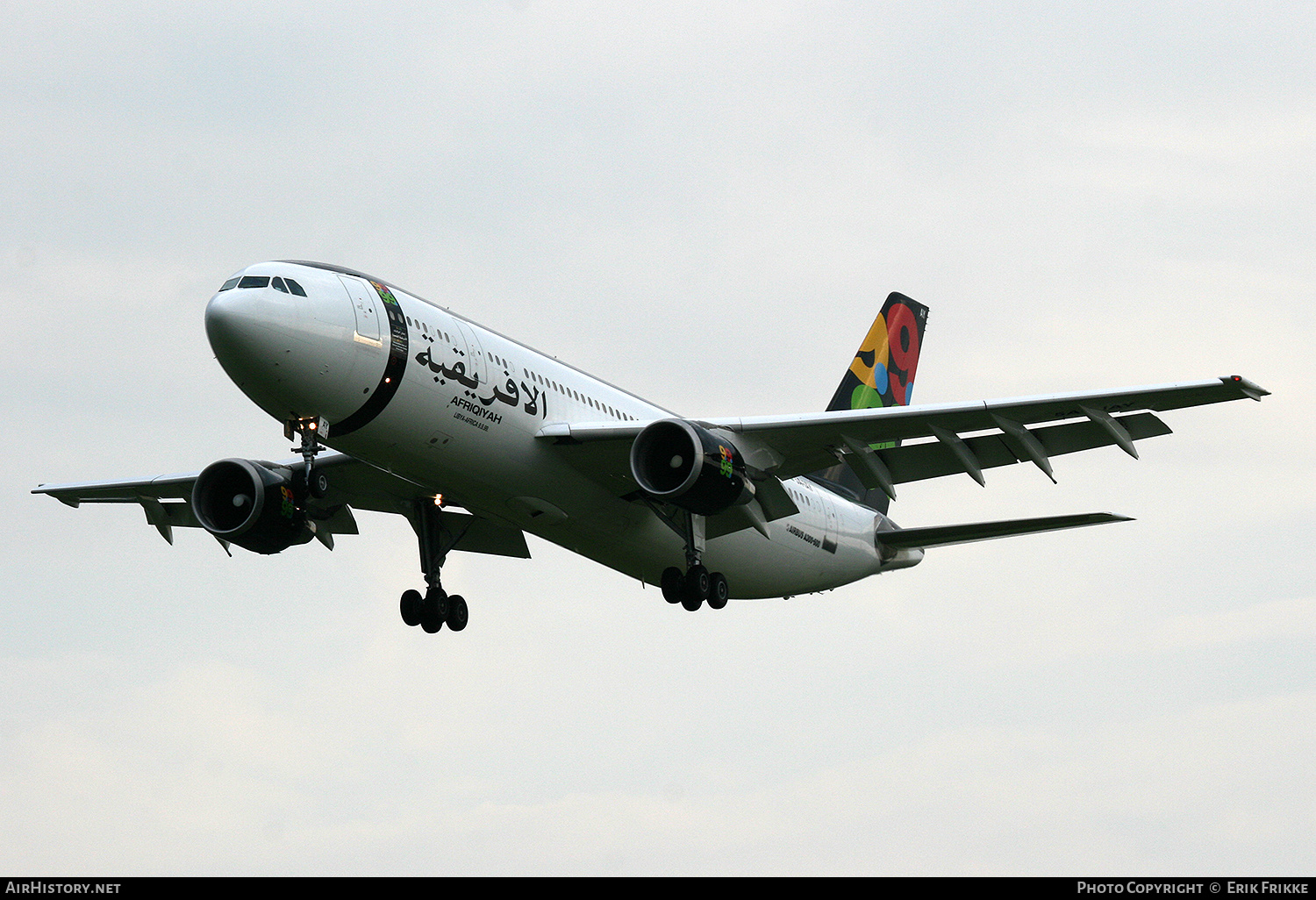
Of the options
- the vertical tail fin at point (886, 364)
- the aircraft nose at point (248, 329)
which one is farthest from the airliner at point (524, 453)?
the vertical tail fin at point (886, 364)

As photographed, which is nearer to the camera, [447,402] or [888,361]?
[447,402]

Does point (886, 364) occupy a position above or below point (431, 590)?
above

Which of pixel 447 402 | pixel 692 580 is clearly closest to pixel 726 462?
pixel 692 580

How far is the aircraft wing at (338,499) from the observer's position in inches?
1198

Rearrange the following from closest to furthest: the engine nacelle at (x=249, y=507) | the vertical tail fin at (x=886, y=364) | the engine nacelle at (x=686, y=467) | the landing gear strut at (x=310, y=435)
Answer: the landing gear strut at (x=310, y=435) → the engine nacelle at (x=686, y=467) → the engine nacelle at (x=249, y=507) → the vertical tail fin at (x=886, y=364)

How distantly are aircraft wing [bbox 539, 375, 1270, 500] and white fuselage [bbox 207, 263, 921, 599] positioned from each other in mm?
786

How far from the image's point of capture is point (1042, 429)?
28844mm

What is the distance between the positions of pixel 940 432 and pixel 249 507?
41.6 ft

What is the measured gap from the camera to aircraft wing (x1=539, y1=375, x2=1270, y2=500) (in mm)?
26234

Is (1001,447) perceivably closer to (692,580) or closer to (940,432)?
(940,432)

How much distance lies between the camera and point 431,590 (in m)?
31.8

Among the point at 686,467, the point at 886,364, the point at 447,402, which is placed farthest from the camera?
the point at 886,364

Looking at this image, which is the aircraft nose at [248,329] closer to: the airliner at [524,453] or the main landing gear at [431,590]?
the airliner at [524,453]

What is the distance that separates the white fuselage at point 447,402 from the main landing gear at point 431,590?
274 cm
